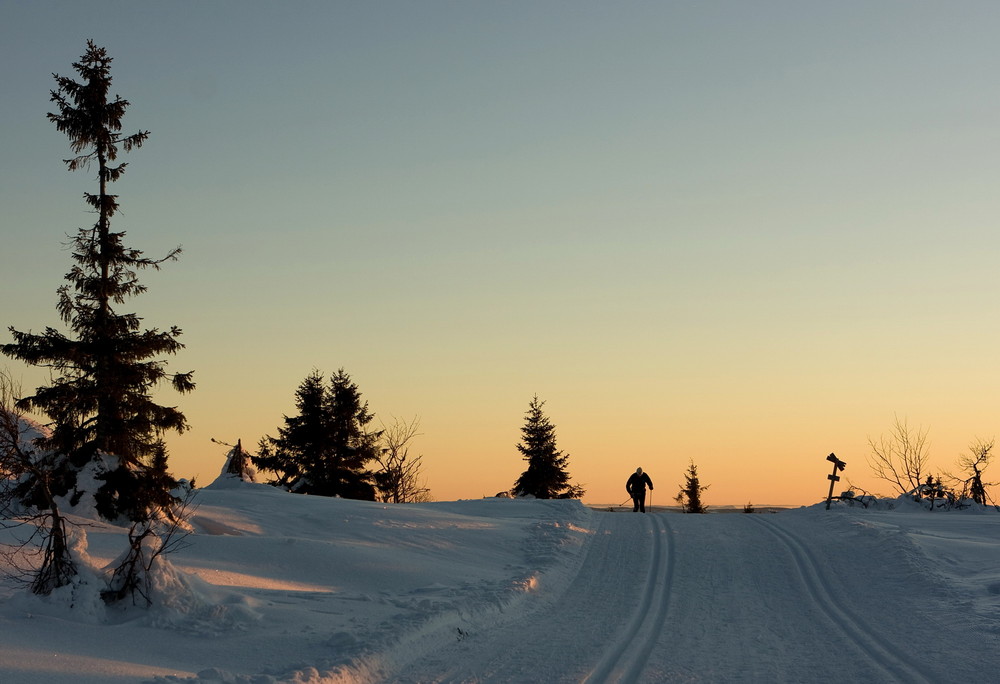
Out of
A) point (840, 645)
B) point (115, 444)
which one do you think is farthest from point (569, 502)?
point (840, 645)

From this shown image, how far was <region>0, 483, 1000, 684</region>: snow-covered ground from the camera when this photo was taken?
35.6 feet

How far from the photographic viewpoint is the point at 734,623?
47.6 feet

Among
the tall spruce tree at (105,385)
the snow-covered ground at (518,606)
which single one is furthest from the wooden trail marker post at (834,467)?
the tall spruce tree at (105,385)

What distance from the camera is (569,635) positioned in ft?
44.2

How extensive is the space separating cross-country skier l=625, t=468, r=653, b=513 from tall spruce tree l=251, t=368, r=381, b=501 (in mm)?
18700

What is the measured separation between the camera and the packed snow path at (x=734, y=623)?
11227mm

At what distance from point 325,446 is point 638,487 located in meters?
20.7

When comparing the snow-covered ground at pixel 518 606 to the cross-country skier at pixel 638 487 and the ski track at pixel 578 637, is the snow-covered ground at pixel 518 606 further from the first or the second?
the cross-country skier at pixel 638 487

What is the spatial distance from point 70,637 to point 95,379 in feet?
35.5

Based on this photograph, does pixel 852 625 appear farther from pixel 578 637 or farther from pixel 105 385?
pixel 105 385

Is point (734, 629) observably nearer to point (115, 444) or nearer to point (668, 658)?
point (668, 658)

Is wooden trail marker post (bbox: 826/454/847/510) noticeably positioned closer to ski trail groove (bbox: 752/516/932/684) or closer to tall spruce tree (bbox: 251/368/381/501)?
ski trail groove (bbox: 752/516/932/684)

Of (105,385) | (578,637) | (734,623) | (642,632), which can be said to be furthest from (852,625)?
(105,385)

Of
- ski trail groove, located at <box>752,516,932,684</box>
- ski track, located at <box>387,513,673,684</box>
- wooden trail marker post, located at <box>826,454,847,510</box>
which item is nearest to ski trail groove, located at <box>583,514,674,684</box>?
ski track, located at <box>387,513,673,684</box>
